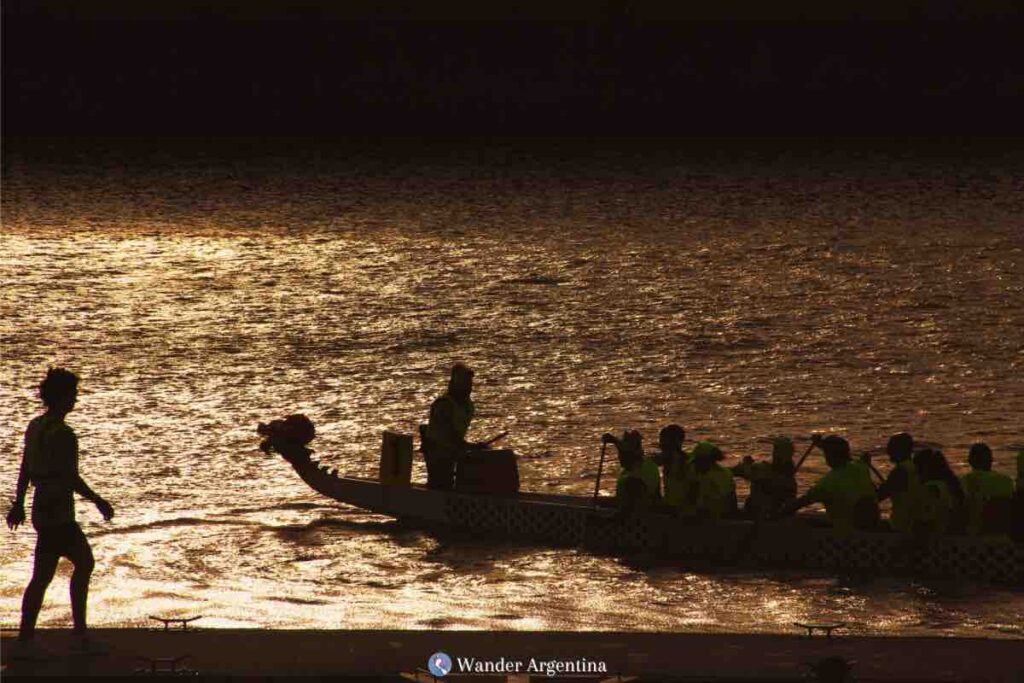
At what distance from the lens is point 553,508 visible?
16.7 meters

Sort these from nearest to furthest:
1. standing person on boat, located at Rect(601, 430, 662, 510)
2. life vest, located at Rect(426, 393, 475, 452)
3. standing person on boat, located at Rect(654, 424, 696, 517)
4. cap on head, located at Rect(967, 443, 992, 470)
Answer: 1. cap on head, located at Rect(967, 443, 992, 470)
2. standing person on boat, located at Rect(654, 424, 696, 517)
3. standing person on boat, located at Rect(601, 430, 662, 510)
4. life vest, located at Rect(426, 393, 475, 452)

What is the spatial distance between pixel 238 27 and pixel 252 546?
3924 centimetres

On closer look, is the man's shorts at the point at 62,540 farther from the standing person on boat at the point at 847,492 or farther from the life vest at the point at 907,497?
the life vest at the point at 907,497

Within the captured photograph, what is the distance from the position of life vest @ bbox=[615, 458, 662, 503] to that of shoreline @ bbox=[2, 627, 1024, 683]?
3.85 m

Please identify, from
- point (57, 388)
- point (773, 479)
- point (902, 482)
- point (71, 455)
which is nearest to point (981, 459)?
point (902, 482)

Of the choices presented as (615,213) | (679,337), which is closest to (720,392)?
(679,337)

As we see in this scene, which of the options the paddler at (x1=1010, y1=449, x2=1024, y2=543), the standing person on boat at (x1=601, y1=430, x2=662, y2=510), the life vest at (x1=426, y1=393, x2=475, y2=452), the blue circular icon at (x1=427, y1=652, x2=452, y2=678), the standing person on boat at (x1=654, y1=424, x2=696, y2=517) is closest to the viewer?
the blue circular icon at (x1=427, y1=652, x2=452, y2=678)

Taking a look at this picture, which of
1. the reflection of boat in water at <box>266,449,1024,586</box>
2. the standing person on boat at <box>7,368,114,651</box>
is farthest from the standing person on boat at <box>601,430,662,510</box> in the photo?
the standing person on boat at <box>7,368,114,651</box>

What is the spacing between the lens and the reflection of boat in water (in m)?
15.4

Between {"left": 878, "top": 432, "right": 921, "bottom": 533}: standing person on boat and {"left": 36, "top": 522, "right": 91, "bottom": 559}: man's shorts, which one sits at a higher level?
{"left": 878, "top": 432, "right": 921, "bottom": 533}: standing person on boat

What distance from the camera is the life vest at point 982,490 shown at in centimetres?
1518

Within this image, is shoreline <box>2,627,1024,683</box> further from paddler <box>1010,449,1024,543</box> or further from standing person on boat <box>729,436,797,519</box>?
standing person on boat <box>729,436,797,519</box>

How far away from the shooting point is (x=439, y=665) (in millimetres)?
11352

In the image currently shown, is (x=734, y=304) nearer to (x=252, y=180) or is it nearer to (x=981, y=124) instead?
(x=252, y=180)
